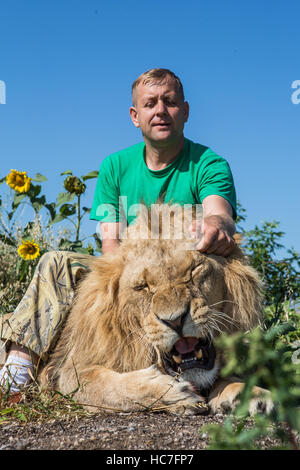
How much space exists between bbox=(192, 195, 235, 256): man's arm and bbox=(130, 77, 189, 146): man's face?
2.44 feet

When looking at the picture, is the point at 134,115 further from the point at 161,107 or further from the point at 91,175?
the point at 91,175

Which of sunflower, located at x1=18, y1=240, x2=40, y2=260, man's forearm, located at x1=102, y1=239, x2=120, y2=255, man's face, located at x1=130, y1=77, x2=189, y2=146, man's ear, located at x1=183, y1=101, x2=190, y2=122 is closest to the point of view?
man's forearm, located at x1=102, y1=239, x2=120, y2=255

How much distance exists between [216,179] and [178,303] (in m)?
1.23

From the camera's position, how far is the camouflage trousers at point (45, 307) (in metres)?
3.51

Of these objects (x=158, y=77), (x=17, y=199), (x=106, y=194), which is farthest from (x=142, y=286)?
(x=17, y=199)

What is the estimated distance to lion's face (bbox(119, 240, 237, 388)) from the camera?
2.65 meters

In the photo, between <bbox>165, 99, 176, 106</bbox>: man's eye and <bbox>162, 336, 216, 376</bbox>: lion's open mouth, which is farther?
<bbox>165, 99, 176, 106</bbox>: man's eye

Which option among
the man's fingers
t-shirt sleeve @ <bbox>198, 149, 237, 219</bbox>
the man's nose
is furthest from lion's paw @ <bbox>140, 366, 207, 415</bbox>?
the man's nose

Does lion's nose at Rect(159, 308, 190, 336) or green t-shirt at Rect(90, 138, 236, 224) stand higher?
green t-shirt at Rect(90, 138, 236, 224)

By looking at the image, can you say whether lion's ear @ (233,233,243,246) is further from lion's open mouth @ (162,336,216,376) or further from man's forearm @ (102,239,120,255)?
man's forearm @ (102,239,120,255)

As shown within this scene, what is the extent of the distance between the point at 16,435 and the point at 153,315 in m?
0.88

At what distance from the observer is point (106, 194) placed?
13.7 ft
